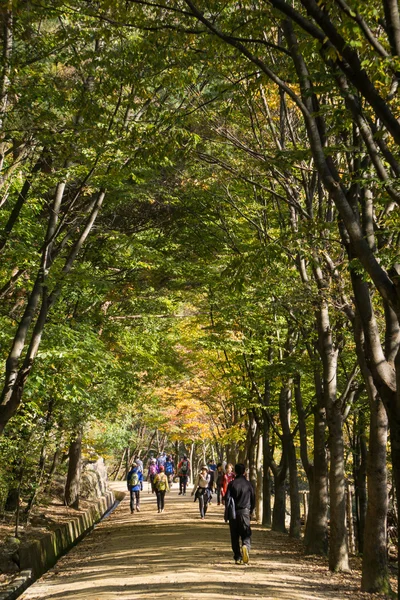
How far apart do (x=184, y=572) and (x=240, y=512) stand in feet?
4.65

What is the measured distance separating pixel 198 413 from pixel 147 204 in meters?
21.2

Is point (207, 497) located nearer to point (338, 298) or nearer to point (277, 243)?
point (338, 298)

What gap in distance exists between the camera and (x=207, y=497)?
65.5ft

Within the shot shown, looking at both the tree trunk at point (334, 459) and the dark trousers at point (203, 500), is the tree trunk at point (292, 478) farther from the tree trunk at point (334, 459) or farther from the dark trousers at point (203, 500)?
the tree trunk at point (334, 459)

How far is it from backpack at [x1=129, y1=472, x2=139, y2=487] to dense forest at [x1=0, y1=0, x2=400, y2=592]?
2.59 meters

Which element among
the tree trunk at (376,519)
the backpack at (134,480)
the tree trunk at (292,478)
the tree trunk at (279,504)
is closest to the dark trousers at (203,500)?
the tree trunk at (279,504)

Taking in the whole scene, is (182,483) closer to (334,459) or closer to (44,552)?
(44,552)

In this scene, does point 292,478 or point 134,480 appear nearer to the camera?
point 292,478

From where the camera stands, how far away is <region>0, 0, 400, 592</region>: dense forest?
24.0ft

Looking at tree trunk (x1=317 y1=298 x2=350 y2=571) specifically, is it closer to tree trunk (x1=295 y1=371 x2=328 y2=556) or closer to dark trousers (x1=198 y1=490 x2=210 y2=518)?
tree trunk (x1=295 y1=371 x2=328 y2=556)

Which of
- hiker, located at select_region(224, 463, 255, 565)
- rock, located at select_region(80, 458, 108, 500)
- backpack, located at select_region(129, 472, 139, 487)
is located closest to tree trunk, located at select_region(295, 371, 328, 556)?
hiker, located at select_region(224, 463, 255, 565)

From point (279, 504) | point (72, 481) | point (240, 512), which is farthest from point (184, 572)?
point (72, 481)

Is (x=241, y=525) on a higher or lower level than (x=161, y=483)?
lower

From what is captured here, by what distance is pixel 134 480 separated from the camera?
845 inches
